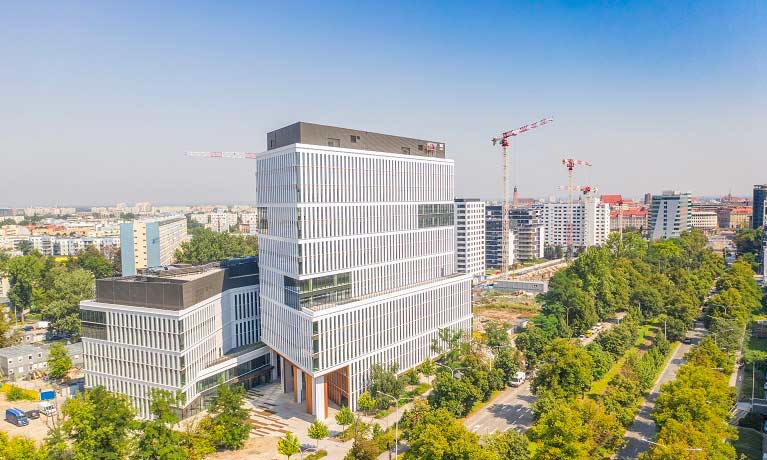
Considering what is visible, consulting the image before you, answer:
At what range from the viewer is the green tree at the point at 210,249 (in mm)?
110312

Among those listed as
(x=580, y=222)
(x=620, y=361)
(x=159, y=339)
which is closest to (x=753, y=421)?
(x=620, y=361)

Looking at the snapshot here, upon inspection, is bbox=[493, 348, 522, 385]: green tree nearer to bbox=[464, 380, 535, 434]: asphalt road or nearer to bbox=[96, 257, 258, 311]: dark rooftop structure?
bbox=[464, 380, 535, 434]: asphalt road

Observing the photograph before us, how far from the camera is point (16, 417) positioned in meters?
48.9

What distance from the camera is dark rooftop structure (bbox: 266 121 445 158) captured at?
47.8 m

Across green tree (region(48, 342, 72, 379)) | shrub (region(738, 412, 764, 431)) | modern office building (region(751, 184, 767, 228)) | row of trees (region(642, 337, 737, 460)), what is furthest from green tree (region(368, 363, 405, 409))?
modern office building (region(751, 184, 767, 228))

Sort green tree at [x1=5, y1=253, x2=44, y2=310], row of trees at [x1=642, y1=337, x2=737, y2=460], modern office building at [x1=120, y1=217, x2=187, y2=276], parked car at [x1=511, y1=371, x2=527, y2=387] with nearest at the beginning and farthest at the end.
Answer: row of trees at [x1=642, y1=337, x2=737, y2=460], parked car at [x1=511, y1=371, x2=527, y2=387], green tree at [x1=5, y1=253, x2=44, y2=310], modern office building at [x1=120, y1=217, x2=187, y2=276]

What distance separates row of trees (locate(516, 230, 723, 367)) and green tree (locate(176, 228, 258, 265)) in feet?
224

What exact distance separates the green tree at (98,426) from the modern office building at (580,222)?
152 metres

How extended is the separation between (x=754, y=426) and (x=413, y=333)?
3222cm

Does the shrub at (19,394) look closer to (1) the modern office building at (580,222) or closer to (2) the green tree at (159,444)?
(2) the green tree at (159,444)

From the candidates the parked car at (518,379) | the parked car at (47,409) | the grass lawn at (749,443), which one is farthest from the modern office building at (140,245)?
the grass lawn at (749,443)

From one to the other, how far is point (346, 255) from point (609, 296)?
50349 millimetres

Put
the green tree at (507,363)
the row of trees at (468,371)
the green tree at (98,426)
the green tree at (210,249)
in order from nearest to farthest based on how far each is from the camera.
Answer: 1. the green tree at (98,426)
2. the row of trees at (468,371)
3. the green tree at (507,363)
4. the green tree at (210,249)

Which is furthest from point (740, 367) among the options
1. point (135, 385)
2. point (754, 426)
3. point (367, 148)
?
point (135, 385)
